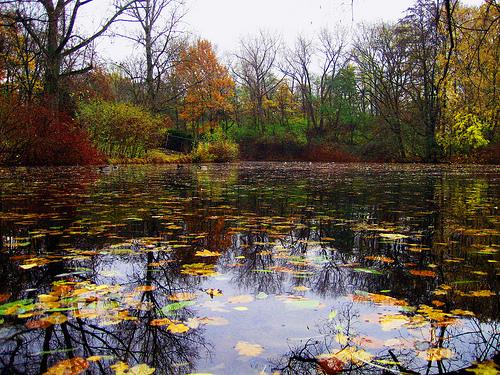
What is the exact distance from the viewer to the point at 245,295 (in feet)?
6.82

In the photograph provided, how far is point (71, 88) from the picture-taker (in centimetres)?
2550

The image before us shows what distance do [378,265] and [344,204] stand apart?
11.1 feet

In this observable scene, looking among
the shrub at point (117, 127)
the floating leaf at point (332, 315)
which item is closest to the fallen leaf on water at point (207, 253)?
the floating leaf at point (332, 315)

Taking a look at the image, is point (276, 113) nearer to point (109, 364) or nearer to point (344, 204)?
point (344, 204)

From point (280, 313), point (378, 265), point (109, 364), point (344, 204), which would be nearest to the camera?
point (109, 364)

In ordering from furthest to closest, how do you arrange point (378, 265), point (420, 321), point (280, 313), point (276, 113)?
point (276, 113) → point (378, 265) → point (280, 313) → point (420, 321)

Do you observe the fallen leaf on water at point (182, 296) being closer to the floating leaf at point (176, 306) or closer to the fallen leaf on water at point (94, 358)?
the floating leaf at point (176, 306)

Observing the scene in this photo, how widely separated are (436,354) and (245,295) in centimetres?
97

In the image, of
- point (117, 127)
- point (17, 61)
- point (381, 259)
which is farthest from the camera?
point (117, 127)

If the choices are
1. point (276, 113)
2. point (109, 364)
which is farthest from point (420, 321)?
point (276, 113)

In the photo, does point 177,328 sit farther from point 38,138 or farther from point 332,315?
point 38,138

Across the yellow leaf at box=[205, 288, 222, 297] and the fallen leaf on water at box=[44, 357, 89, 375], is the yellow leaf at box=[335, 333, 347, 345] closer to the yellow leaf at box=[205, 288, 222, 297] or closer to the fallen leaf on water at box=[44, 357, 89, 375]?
the yellow leaf at box=[205, 288, 222, 297]

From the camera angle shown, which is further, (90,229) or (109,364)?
(90,229)

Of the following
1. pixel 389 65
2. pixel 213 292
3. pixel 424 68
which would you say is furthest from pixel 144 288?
pixel 389 65
